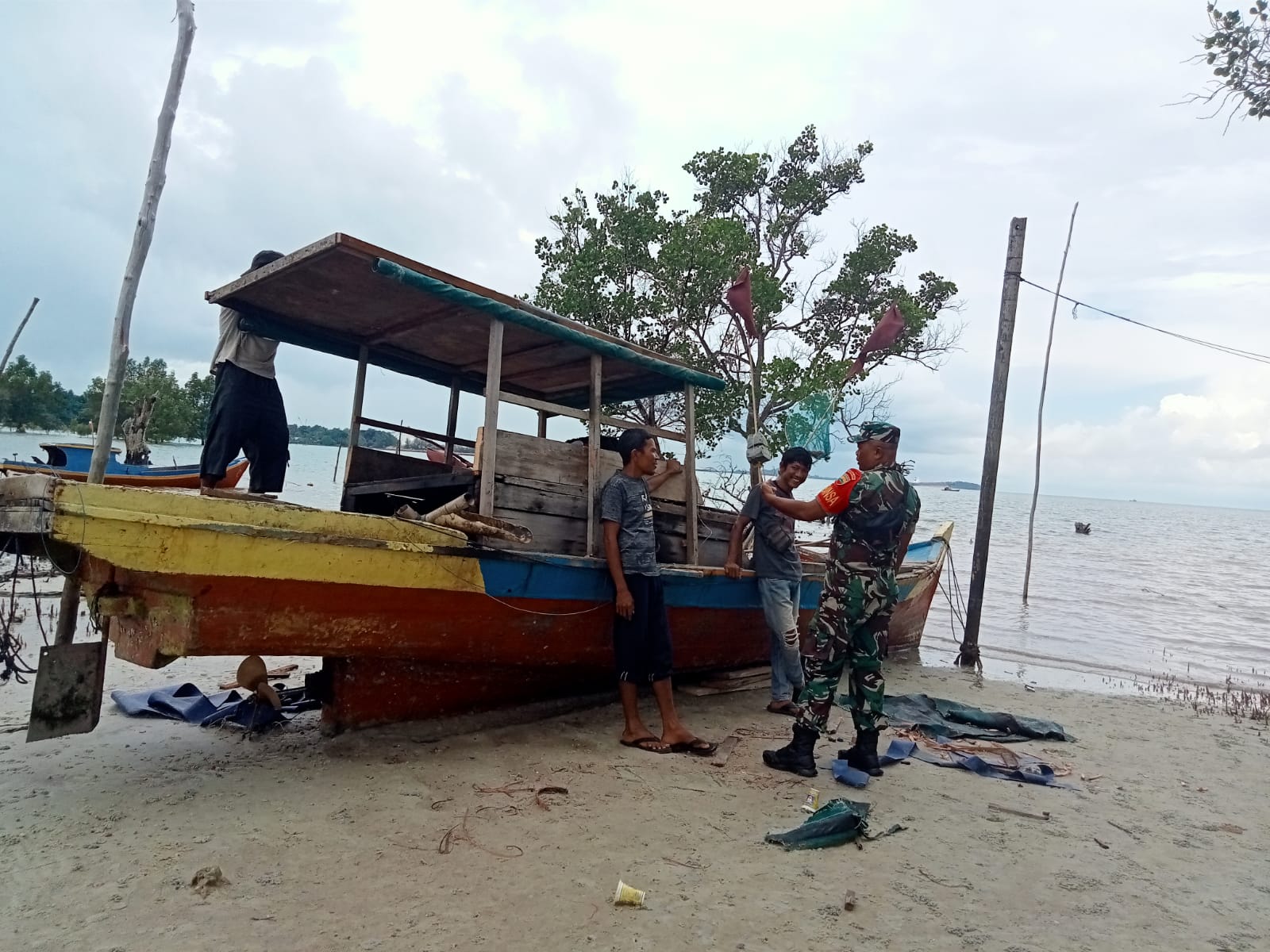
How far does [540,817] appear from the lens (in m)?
3.46

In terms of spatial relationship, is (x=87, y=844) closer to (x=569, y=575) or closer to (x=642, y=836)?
(x=642, y=836)

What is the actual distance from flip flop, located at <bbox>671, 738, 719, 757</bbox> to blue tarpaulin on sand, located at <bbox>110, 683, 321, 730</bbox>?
7.20ft

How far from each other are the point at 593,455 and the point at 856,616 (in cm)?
189

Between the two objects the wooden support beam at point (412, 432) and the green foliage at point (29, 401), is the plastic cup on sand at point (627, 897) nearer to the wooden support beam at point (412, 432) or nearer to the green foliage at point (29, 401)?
the wooden support beam at point (412, 432)

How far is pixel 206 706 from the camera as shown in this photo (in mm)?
4719

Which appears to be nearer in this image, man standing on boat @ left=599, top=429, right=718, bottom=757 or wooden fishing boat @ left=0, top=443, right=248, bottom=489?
man standing on boat @ left=599, top=429, right=718, bottom=757

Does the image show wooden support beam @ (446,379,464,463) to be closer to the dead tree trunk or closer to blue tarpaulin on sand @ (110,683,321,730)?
blue tarpaulin on sand @ (110,683,321,730)

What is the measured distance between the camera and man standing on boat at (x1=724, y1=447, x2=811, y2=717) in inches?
213

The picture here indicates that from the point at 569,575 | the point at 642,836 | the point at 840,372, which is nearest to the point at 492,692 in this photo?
the point at 569,575

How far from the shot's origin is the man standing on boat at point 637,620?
4.52 meters

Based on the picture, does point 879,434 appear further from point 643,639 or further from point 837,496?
point 643,639

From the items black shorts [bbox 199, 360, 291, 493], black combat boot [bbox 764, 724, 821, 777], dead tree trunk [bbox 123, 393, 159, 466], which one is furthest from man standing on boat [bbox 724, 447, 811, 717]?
dead tree trunk [bbox 123, 393, 159, 466]

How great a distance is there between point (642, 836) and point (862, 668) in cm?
165

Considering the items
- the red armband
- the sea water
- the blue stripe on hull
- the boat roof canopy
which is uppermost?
the boat roof canopy
